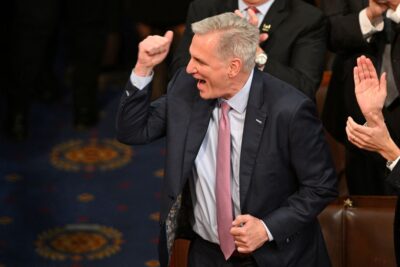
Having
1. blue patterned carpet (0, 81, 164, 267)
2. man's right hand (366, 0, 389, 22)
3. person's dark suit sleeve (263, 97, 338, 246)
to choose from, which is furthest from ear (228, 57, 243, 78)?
blue patterned carpet (0, 81, 164, 267)

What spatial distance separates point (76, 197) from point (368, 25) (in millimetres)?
2031

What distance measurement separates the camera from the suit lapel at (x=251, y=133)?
3.06 meters

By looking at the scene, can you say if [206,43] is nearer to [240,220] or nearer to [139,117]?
[139,117]

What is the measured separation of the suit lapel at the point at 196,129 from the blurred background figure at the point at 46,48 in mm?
2506

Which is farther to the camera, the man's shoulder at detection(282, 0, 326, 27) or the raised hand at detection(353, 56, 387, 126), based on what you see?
the man's shoulder at detection(282, 0, 326, 27)

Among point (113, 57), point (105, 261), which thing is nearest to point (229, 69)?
point (105, 261)

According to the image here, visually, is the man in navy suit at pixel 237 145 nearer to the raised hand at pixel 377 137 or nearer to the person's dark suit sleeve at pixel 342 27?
the raised hand at pixel 377 137

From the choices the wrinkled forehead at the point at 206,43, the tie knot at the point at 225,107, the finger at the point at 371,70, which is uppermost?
the wrinkled forehead at the point at 206,43

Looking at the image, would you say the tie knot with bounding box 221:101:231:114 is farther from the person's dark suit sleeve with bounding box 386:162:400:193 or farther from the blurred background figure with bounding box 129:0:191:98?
the blurred background figure with bounding box 129:0:191:98

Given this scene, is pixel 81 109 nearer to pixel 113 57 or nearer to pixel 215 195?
pixel 113 57

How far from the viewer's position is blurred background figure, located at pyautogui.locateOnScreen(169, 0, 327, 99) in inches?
149

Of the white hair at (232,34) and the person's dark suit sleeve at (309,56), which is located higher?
the white hair at (232,34)

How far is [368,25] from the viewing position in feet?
12.1

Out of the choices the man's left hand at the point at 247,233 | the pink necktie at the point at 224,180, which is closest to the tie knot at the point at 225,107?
the pink necktie at the point at 224,180
